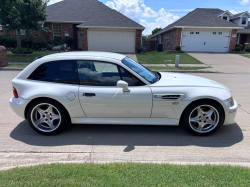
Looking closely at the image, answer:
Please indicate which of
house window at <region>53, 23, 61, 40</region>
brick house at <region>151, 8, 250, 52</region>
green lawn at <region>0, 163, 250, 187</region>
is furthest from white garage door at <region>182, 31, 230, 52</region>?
green lawn at <region>0, 163, 250, 187</region>

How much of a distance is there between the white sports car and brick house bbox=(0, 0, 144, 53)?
20204 mm

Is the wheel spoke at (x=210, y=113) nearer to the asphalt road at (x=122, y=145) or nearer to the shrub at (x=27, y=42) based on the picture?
the asphalt road at (x=122, y=145)

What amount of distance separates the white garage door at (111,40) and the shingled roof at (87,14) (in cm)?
103

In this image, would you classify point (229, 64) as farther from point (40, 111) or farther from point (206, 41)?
point (40, 111)

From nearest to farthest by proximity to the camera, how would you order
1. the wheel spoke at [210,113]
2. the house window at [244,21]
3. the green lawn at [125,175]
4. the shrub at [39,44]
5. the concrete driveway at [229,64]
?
the green lawn at [125,175]
the wheel spoke at [210,113]
the concrete driveway at [229,64]
the shrub at [39,44]
the house window at [244,21]

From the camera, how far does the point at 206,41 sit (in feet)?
84.3

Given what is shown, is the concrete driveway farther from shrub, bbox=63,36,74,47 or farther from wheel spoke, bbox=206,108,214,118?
shrub, bbox=63,36,74,47

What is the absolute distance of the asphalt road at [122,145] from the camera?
3.20 m

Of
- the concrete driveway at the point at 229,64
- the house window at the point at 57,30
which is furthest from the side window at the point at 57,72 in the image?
the house window at the point at 57,30

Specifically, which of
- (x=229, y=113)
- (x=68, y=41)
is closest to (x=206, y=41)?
(x=68, y=41)

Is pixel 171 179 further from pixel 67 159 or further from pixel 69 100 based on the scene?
pixel 69 100

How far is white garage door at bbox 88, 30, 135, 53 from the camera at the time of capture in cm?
2389

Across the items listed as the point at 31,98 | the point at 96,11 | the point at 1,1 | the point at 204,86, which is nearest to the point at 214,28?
the point at 96,11

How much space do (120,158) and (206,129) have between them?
5.99 ft
